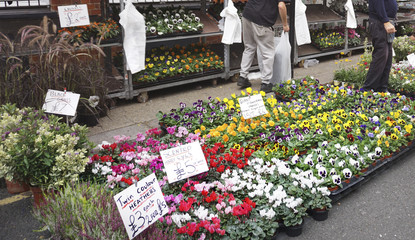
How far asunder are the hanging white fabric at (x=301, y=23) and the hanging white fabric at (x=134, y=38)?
340cm

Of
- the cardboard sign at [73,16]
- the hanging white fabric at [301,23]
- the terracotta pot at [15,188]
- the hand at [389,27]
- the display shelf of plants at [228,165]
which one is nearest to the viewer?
the display shelf of plants at [228,165]

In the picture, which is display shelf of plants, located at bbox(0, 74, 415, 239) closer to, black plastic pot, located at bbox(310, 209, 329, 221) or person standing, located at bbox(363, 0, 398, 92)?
black plastic pot, located at bbox(310, 209, 329, 221)

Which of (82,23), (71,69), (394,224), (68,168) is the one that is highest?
(82,23)

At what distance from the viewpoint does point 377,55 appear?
619 centimetres

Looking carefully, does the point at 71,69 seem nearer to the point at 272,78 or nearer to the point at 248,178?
the point at 248,178

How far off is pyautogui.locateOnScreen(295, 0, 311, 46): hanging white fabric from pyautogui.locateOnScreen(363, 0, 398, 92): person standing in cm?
175

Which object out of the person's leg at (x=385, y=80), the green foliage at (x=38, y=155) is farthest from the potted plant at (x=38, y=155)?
the person's leg at (x=385, y=80)

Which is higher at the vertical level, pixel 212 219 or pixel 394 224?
pixel 212 219

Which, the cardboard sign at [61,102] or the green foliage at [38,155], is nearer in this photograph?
the green foliage at [38,155]

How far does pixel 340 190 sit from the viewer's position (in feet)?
11.3

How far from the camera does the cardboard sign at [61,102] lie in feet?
12.7

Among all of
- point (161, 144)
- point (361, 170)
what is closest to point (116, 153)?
point (161, 144)

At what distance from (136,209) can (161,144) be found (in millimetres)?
1812

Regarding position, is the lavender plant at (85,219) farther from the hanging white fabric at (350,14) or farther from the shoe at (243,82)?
the hanging white fabric at (350,14)
